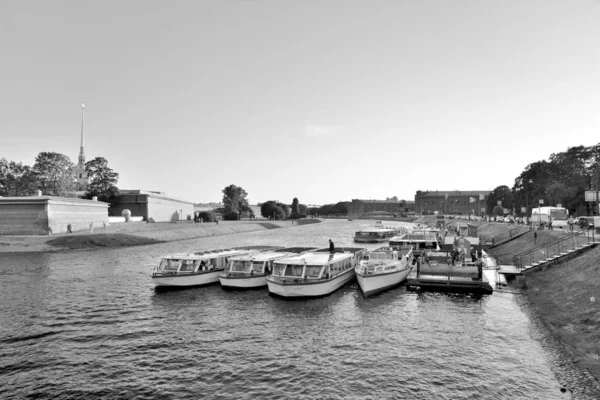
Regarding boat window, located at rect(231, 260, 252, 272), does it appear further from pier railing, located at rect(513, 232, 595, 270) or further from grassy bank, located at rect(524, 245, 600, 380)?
pier railing, located at rect(513, 232, 595, 270)

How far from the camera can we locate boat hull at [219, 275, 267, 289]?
3538 centimetres

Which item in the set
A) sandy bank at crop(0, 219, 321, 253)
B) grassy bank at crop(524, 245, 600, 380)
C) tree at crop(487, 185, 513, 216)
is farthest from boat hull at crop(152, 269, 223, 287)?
tree at crop(487, 185, 513, 216)

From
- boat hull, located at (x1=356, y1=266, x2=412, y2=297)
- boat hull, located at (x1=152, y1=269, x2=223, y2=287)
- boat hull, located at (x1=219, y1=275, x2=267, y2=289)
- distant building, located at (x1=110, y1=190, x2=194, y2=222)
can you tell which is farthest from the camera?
distant building, located at (x1=110, y1=190, x2=194, y2=222)

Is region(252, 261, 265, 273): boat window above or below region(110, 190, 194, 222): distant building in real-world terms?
below

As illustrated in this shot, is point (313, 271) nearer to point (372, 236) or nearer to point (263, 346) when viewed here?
point (263, 346)

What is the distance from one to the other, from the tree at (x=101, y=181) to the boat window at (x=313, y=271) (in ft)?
363

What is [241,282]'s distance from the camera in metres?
35.4

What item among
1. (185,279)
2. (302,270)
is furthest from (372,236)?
(185,279)

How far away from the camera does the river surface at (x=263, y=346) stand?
16.8 metres

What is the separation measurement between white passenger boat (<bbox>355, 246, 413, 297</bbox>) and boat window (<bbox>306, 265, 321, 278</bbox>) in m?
3.90

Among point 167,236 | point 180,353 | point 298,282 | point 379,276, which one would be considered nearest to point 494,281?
point 379,276

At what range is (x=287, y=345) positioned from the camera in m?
21.9

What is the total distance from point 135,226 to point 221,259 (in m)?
71.6

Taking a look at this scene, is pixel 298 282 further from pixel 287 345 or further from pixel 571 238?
pixel 571 238
